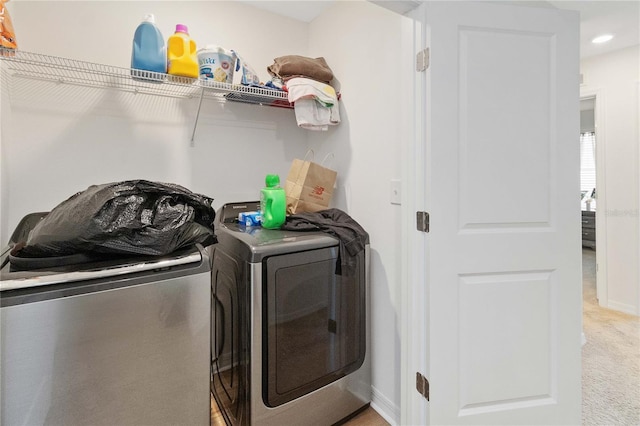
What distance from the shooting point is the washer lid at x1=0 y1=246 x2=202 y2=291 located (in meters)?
0.87

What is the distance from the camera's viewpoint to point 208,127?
2.01m

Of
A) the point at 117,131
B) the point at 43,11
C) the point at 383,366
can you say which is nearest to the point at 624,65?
the point at 383,366

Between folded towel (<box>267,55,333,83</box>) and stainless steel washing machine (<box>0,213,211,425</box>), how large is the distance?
128 cm

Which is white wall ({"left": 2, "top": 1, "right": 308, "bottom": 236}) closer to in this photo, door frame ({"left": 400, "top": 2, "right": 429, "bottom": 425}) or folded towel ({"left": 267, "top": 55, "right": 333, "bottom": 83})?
folded towel ({"left": 267, "top": 55, "right": 333, "bottom": 83})

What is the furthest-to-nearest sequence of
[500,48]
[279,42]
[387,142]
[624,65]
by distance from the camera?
[624,65]
[279,42]
[387,142]
[500,48]

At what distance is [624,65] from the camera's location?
2949 millimetres

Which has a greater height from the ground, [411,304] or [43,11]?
[43,11]

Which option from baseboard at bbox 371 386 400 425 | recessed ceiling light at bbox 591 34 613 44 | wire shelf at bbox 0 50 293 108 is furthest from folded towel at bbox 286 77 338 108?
recessed ceiling light at bbox 591 34 613 44

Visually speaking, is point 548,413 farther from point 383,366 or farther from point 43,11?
point 43,11

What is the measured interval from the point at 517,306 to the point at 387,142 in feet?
3.29

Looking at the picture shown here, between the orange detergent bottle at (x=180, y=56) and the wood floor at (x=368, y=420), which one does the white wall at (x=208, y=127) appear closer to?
the wood floor at (x=368, y=420)

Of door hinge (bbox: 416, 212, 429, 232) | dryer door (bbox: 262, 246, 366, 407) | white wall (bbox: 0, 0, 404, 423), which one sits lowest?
dryer door (bbox: 262, 246, 366, 407)

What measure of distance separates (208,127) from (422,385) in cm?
186

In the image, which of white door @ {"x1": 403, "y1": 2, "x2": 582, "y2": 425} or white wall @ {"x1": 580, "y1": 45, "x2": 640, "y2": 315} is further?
white wall @ {"x1": 580, "y1": 45, "x2": 640, "y2": 315}
